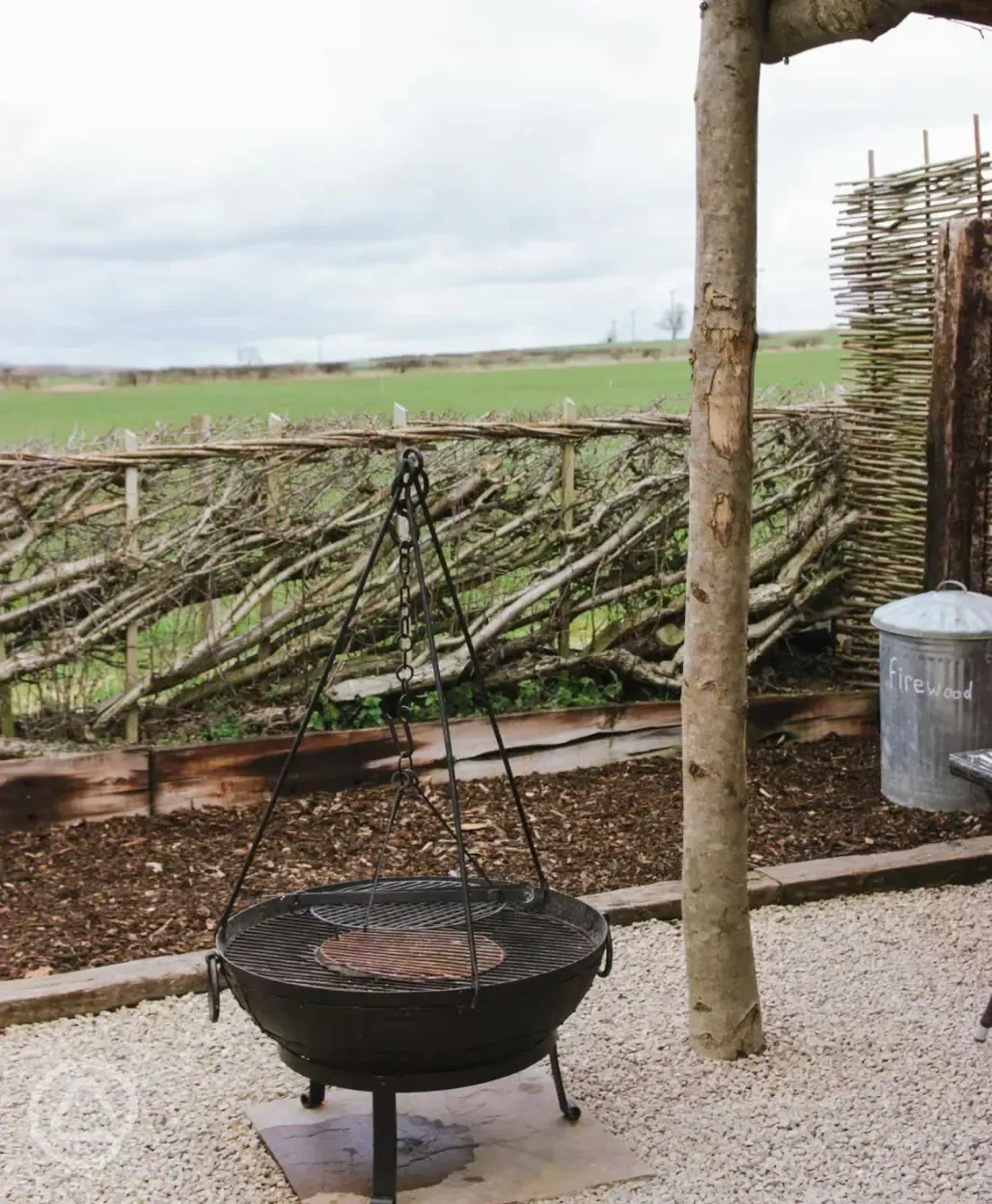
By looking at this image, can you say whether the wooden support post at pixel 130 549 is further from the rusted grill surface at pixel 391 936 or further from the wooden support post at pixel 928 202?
the wooden support post at pixel 928 202

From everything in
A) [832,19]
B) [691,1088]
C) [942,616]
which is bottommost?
[691,1088]

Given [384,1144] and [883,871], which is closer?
[384,1144]

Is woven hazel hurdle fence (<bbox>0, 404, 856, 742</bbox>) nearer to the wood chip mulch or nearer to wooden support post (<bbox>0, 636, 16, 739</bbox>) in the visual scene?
wooden support post (<bbox>0, 636, 16, 739</bbox>)

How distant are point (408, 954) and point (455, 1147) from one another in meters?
0.45

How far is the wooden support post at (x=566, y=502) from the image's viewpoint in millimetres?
6258

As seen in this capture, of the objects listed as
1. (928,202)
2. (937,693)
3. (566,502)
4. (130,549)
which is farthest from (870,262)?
(130,549)

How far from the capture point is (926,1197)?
2863mm

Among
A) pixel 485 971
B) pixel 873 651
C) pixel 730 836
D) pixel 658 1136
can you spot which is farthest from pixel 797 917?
pixel 873 651

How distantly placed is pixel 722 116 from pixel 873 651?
421 cm

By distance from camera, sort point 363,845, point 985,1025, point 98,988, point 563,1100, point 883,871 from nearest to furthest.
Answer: point 563,1100 → point 985,1025 → point 98,988 → point 883,871 → point 363,845

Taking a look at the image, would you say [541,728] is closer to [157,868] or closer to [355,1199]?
[157,868]

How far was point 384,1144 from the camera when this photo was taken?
2797mm

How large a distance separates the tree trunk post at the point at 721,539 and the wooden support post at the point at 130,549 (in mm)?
2756

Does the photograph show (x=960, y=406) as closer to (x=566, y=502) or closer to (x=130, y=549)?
(x=566, y=502)
